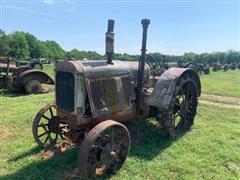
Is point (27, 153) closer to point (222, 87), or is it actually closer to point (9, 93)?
point (9, 93)

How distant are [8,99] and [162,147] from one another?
715 cm

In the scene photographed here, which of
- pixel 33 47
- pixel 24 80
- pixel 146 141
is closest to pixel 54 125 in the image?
pixel 146 141

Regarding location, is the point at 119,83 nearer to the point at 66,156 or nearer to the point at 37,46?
the point at 66,156

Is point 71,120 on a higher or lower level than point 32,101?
higher

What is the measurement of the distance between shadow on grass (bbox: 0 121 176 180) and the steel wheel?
1.43 ft

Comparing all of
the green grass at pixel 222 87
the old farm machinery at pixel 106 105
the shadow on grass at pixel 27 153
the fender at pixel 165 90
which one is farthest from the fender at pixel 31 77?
the green grass at pixel 222 87

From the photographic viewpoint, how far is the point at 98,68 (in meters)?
4.05

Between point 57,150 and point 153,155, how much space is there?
180 cm

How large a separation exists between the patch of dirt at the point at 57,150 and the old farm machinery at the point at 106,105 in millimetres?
138

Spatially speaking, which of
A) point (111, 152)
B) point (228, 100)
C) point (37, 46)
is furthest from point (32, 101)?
point (37, 46)

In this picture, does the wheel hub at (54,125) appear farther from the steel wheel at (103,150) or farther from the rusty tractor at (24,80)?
the rusty tractor at (24,80)

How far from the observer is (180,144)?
487cm

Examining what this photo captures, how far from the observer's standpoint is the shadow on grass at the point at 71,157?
149 inches

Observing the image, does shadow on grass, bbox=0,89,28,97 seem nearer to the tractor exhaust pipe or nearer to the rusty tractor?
the rusty tractor
